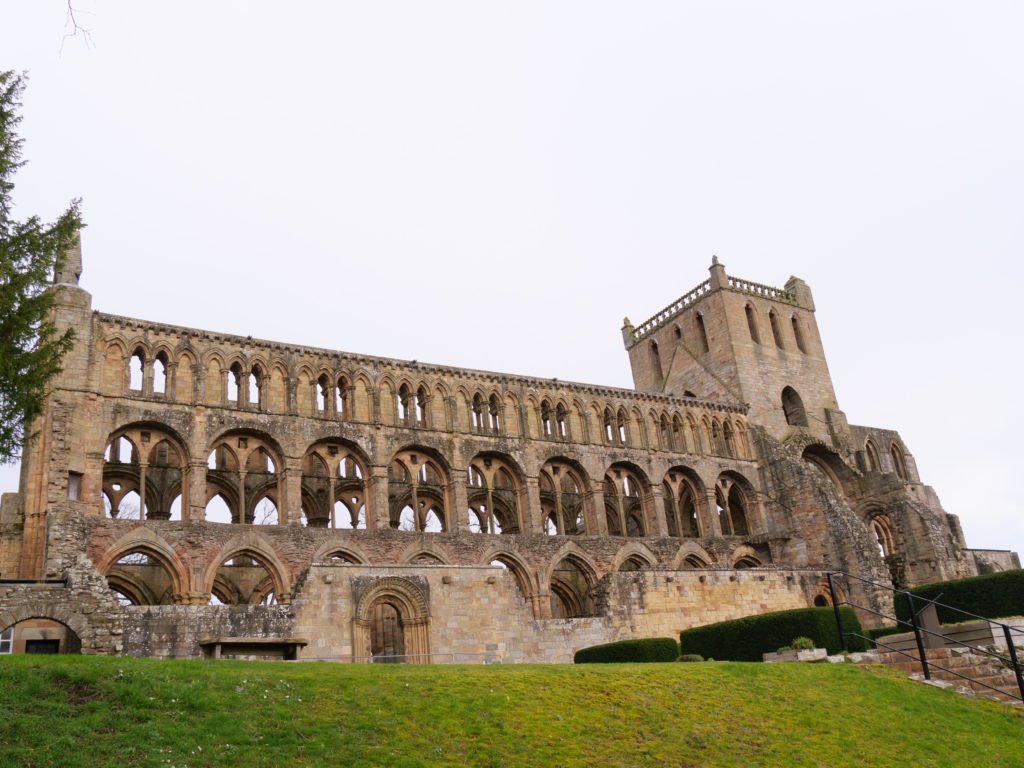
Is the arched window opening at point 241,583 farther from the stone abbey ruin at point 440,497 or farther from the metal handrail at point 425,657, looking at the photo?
the metal handrail at point 425,657

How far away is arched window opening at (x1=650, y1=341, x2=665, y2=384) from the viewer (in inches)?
2219

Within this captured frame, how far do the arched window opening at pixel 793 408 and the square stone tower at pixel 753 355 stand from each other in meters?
0.06

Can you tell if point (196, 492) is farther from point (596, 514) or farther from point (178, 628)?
point (596, 514)

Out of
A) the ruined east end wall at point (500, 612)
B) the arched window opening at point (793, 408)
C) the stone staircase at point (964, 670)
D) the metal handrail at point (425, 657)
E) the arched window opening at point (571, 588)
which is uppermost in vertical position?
the arched window opening at point (793, 408)

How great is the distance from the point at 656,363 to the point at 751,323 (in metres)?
6.67

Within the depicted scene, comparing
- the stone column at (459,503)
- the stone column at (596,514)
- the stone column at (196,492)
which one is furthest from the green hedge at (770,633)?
the stone column at (196,492)

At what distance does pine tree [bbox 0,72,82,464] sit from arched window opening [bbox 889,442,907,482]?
48.3 metres

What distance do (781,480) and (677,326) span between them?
12446 millimetres

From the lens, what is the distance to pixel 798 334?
54.7 m

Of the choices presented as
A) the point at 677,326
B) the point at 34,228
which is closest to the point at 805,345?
the point at 677,326

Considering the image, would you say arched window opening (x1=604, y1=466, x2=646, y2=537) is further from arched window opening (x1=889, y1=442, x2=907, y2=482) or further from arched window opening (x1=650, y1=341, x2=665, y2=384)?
arched window opening (x1=889, y1=442, x2=907, y2=482)

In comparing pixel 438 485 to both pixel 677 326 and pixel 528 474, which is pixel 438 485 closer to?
pixel 528 474

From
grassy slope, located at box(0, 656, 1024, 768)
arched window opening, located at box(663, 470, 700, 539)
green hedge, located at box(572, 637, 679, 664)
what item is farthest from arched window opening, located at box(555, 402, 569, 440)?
grassy slope, located at box(0, 656, 1024, 768)

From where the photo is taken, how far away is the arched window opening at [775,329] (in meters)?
53.3
